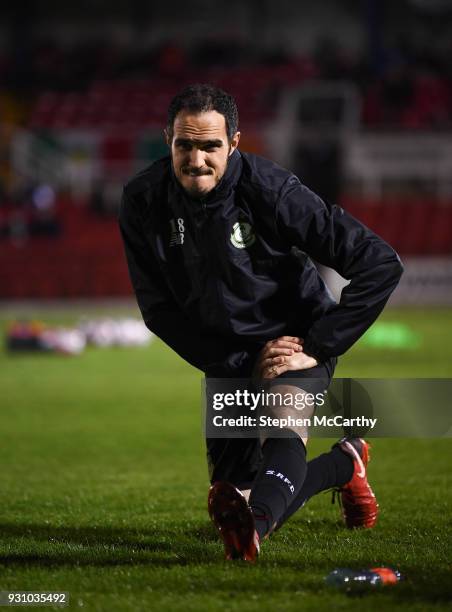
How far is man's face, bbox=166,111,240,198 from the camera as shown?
3938mm

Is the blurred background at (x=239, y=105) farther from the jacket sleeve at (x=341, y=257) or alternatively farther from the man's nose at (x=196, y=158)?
the man's nose at (x=196, y=158)

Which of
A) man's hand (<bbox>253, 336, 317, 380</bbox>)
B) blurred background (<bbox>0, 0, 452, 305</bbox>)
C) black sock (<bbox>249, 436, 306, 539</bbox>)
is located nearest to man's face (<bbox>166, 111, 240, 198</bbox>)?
man's hand (<bbox>253, 336, 317, 380</bbox>)

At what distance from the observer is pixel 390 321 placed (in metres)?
18.4

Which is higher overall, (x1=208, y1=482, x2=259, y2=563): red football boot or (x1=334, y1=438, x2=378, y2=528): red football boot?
(x1=208, y1=482, x2=259, y2=563): red football boot

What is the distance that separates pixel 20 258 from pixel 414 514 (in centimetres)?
1910

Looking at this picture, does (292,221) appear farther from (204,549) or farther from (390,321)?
(390,321)

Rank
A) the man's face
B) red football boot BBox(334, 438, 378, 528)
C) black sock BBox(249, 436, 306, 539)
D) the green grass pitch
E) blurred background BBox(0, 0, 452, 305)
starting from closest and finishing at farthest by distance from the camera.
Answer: the green grass pitch, black sock BBox(249, 436, 306, 539), the man's face, red football boot BBox(334, 438, 378, 528), blurred background BBox(0, 0, 452, 305)

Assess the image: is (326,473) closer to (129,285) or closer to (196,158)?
(196,158)

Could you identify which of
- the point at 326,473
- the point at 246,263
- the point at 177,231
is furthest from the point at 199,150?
the point at 326,473

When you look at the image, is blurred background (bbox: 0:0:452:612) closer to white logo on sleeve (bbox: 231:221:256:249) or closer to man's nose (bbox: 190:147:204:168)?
white logo on sleeve (bbox: 231:221:256:249)

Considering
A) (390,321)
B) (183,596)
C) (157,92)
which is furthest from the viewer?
(157,92)

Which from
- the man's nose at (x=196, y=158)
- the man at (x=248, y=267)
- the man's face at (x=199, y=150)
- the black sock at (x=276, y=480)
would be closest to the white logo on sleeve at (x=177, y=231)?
the man at (x=248, y=267)

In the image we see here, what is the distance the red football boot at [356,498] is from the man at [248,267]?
1.17 ft

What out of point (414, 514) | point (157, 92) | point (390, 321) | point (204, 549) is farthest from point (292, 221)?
point (157, 92)
